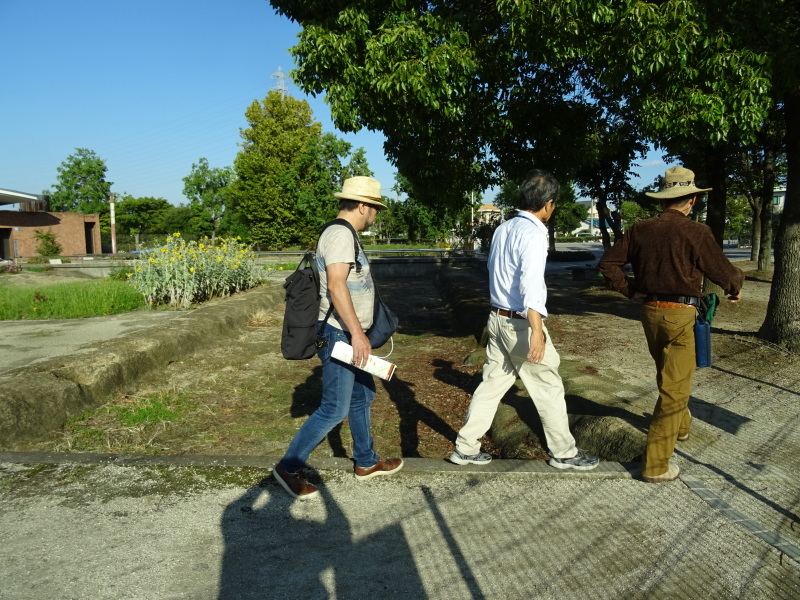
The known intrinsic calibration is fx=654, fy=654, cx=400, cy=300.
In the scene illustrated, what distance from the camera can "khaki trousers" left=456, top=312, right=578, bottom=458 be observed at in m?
3.71

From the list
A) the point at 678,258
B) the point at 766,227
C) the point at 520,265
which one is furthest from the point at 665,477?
the point at 766,227

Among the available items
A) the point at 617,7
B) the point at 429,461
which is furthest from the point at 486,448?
the point at 617,7

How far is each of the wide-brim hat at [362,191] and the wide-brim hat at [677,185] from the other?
167 cm

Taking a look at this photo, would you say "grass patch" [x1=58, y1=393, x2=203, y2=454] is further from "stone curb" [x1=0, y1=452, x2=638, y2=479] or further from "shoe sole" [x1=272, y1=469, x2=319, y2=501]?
"shoe sole" [x1=272, y1=469, x2=319, y2=501]

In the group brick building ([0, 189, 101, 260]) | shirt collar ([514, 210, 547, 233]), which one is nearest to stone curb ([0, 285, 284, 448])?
shirt collar ([514, 210, 547, 233])

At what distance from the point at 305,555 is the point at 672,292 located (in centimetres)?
244

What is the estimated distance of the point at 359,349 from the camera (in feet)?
11.1

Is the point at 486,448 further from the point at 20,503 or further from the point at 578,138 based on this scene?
the point at 578,138

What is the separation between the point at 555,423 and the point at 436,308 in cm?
1031

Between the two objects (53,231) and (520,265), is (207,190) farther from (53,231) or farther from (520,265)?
(520,265)

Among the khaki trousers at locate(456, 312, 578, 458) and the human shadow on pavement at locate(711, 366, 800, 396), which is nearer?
the khaki trousers at locate(456, 312, 578, 458)

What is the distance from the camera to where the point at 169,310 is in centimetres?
1087

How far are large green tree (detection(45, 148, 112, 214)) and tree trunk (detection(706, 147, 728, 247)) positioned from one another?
72.7 meters

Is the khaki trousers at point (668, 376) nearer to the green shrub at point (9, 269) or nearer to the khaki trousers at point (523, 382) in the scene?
the khaki trousers at point (523, 382)
